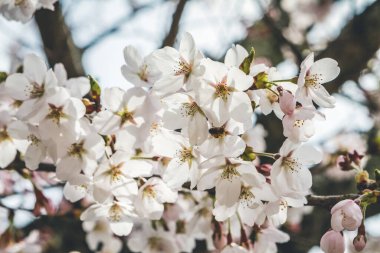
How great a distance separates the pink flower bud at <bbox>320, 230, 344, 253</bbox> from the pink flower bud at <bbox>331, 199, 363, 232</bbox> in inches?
2.2

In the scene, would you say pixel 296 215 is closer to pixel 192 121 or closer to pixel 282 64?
pixel 282 64

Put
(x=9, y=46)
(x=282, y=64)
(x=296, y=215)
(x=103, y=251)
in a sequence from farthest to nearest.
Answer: (x=9, y=46), (x=282, y=64), (x=296, y=215), (x=103, y=251)

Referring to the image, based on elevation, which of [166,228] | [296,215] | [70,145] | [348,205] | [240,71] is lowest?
[296,215]

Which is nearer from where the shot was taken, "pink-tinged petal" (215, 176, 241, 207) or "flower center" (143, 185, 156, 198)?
"pink-tinged petal" (215, 176, 241, 207)

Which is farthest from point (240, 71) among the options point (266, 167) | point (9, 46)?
point (9, 46)

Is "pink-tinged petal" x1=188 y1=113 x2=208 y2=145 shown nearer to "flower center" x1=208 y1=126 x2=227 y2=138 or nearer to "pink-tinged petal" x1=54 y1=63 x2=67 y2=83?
"flower center" x1=208 y1=126 x2=227 y2=138

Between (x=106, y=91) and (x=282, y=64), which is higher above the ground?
(x=106, y=91)

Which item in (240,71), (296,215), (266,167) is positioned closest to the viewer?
(240,71)

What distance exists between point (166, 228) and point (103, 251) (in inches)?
29.0

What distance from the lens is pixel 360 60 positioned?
7.68 feet

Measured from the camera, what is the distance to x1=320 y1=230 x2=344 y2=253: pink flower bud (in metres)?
1.10

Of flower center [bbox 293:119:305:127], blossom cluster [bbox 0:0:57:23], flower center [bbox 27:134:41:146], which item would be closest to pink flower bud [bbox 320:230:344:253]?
flower center [bbox 293:119:305:127]

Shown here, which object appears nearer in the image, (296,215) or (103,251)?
(103,251)

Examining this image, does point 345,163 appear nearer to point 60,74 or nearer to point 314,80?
point 314,80
